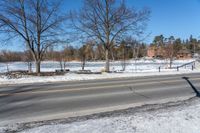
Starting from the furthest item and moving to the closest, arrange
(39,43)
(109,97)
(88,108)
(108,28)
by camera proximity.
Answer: (108,28)
(39,43)
(109,97)
(88,108)

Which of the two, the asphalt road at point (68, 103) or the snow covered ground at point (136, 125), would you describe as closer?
the snow covered ground at point (136, 125)

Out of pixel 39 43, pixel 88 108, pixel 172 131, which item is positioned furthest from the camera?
pixel 39 43

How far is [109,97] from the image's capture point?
11.1 meters

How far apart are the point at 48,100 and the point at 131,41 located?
18.3 metres

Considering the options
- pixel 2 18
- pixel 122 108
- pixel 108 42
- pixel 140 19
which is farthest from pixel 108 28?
pixel 122 108

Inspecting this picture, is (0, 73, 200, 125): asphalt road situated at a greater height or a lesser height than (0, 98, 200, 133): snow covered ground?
lesser

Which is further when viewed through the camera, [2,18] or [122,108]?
[2,18]

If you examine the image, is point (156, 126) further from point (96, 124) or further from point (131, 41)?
point (131, 41)

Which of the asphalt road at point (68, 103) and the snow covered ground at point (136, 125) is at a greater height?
the snow covered ground at point (136, 125)

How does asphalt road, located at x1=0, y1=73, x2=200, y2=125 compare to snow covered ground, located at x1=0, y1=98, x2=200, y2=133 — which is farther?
asphalt road, located at x1=0, y1=73, x2=200, y2=125

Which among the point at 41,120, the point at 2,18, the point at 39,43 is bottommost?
the point at 41,120

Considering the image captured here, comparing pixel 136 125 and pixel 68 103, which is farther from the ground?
pixel 136 125

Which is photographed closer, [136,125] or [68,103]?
[136,125]

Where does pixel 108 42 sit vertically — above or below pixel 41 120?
above
